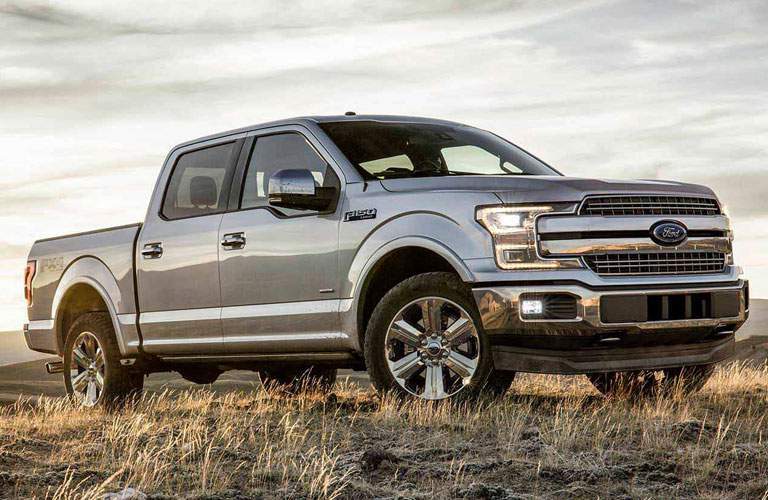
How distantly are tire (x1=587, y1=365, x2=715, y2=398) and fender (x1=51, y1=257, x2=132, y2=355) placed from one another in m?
4.02

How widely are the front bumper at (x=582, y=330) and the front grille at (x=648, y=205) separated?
486 millimetres

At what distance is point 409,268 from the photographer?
25.0 ft

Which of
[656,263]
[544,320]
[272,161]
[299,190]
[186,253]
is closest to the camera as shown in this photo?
[544,320]

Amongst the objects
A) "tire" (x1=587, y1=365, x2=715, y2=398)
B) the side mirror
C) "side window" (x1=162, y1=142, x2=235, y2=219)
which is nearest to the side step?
"side window" (x1=162, y1=142, x2=235, y2=219)

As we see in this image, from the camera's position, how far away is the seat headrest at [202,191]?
890 centimetres

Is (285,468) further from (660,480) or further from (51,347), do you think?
(51,347)

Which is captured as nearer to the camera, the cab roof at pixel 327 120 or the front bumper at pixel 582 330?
the front bumper at pixel 582 330

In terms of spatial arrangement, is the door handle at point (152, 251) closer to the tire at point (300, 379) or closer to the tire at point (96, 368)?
the tire at point (96, 368)

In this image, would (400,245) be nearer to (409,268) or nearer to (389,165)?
(409,268)

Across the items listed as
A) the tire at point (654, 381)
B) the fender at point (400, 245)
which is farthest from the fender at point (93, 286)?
the tire at point (654, 381)

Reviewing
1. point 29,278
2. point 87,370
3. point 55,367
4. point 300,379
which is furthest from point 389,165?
point 29,278

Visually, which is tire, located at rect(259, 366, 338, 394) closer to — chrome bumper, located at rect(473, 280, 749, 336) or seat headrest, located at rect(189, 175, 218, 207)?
seat headrest, located at rect(189, 175, 218, 207)

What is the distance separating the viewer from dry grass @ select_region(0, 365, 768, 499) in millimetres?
5230

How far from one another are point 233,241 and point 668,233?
3.17 meters
